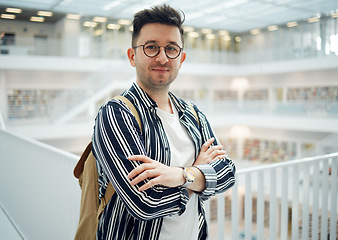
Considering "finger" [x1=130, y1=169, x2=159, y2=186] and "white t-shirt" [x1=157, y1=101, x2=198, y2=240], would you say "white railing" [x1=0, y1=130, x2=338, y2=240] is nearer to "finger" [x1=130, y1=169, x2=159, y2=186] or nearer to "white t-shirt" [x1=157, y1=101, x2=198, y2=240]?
"white t-shirt" [x1=157, y1=101, x2=198, y2=240]

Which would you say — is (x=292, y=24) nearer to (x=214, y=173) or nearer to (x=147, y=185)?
(x=214, y=173)

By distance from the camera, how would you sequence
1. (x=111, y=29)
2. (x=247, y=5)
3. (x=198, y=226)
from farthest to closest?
(x=111, y=29) < (x=247, y=5) < (x=198, y=226)

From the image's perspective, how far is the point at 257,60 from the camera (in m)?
20.4

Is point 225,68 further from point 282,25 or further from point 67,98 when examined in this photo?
point 67,98

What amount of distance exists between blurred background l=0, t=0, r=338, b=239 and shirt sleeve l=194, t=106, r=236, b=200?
42.1 feet

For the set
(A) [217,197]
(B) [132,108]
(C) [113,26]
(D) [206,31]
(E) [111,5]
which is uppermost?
(D) [206,31]

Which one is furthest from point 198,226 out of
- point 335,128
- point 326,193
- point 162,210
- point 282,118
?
point 282,118

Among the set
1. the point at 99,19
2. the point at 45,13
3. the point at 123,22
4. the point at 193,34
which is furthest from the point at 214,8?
the point at 45,13

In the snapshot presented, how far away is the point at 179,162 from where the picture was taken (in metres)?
1.46

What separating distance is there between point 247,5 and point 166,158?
17990 mm

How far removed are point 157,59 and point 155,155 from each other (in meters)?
0.40

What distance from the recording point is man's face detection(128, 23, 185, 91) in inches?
55.0

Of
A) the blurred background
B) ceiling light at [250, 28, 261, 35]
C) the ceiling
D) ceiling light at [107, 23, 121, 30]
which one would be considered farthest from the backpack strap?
ceiling light at [250, 28, 261, 35]

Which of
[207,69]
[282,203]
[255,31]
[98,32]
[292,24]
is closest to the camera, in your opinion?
[282,203]
